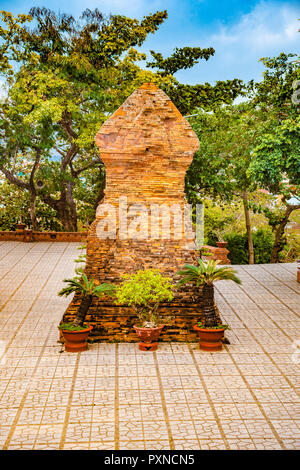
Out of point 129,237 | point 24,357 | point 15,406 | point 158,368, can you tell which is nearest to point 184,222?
point 129,237

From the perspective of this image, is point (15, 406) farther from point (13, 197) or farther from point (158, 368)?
point (13, 197)

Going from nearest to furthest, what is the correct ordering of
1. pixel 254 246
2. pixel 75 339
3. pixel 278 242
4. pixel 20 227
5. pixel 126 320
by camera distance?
pixel 75 339, pixel 126 320, pixel 278 242, pixel 20 227, pixel 254 246

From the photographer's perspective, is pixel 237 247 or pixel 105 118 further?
pixel 237 247

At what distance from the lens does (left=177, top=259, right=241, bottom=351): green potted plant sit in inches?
345

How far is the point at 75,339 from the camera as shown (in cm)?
856

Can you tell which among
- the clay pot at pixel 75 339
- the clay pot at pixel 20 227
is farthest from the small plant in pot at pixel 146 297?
the clay pot at pixel 20 227

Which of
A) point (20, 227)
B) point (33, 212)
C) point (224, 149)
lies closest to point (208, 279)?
point (224, 149)

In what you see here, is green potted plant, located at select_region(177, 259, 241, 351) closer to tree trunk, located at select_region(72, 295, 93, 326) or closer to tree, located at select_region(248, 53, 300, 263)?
tree trunk, located at select_region(72, 295, 93, 326)

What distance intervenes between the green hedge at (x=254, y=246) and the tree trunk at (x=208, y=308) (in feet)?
37.3

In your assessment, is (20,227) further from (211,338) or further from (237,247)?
(211,338)

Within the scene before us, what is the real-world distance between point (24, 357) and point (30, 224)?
1449cm

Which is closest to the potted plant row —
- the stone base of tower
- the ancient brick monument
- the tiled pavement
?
the stone base of tower

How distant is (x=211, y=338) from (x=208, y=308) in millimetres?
574

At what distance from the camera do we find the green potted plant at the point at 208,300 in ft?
28.8
